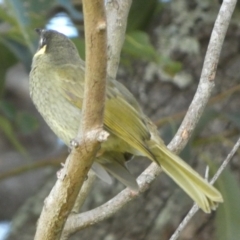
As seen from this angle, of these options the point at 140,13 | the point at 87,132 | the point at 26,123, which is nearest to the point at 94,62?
the point at 87,132

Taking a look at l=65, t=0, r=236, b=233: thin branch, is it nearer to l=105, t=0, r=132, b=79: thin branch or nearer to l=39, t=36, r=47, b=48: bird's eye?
l=105, t=0, r=132, b=79: thin branch

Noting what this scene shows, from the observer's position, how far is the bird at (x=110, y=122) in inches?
88.1

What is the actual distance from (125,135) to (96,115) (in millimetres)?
491

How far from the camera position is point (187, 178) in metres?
2.27

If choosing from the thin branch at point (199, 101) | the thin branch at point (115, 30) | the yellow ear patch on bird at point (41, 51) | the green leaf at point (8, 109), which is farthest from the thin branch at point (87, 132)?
the green leaf at point (8, 109)

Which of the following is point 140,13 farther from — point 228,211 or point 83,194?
point 83,194

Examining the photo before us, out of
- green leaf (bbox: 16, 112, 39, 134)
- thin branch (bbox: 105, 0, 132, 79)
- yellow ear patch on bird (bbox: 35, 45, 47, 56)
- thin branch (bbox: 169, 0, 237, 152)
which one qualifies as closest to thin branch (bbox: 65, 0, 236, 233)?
thin branch (bbox: 169, 0, 237, 152)

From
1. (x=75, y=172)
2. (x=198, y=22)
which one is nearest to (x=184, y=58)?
(x=198, y=22)

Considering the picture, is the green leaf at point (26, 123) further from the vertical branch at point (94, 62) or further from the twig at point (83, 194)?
the vertical branch at point (94, 62)

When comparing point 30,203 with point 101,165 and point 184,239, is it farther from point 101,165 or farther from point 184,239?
point 101,165

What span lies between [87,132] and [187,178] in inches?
21.0

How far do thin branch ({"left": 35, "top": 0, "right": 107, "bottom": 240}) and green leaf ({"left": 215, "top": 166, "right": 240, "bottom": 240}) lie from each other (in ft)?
3.25

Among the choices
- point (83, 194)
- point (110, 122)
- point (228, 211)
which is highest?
point (110, 122)

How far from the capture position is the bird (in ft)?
7.34
